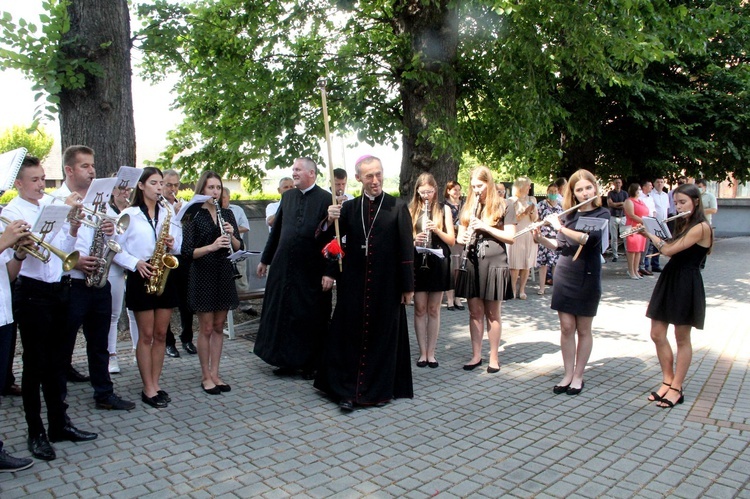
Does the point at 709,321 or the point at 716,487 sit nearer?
the point at 716,487

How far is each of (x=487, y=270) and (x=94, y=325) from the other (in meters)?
3.61

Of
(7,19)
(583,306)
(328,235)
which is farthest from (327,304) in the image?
(7,19)

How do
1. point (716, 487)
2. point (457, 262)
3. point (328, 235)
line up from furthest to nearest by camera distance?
point (457, 262), point (328, 235), point (716, 487)

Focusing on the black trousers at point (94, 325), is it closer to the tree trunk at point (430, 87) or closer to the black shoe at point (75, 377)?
the black shoe at point (75, 377)

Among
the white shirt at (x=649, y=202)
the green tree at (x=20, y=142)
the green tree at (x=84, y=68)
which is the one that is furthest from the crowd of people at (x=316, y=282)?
the green tree at (x=20, y=142)

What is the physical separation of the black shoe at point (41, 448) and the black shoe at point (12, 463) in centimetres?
13

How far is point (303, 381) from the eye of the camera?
20.5 feet

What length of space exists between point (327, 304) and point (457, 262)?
1.45 m

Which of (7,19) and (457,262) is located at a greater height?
(7,19)

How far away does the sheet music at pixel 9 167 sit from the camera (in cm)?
367

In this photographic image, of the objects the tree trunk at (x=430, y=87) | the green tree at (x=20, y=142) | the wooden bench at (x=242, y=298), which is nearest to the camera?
the wooden bench at (x=242, y=298)

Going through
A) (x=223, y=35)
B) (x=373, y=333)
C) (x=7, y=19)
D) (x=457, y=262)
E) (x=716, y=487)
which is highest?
(x=223, y=35)

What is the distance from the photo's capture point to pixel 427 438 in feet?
15.4

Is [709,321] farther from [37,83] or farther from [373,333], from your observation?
A: [37,83]
